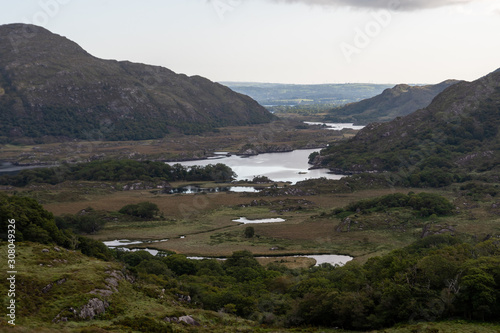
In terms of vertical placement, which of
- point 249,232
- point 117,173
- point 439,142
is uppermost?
point 439,142

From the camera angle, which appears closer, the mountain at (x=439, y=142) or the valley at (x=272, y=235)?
the valley at (x=272, y=235)

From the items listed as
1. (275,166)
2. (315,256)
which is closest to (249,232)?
(315,256)

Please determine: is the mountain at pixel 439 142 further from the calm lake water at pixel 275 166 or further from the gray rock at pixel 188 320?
the gray rock at pixel 188 320

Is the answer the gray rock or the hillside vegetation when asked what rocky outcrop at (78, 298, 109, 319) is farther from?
the gray rock

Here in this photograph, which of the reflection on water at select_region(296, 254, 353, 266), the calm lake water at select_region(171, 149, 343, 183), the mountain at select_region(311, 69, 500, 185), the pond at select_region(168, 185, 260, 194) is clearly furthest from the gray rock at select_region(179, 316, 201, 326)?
the calm lake water at select_region(171, 149, 343, 183)

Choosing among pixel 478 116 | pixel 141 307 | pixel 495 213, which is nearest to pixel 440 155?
pixel 478 116

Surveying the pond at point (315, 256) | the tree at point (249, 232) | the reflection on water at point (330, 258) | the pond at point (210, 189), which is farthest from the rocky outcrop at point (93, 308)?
the pond at point (210, 189)

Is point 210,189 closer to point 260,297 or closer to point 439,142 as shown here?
point 439,142
